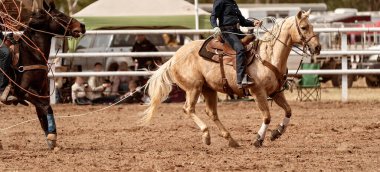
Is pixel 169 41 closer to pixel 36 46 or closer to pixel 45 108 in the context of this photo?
pixel 36 46

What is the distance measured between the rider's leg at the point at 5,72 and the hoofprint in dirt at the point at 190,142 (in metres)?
0.65

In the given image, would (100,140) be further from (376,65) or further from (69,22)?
(376,65)

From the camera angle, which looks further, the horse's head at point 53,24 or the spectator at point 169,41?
the spectator at point 169,41

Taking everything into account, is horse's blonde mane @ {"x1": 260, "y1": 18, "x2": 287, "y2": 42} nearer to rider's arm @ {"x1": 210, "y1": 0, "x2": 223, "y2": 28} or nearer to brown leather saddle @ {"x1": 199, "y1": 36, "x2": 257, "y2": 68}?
brown leather saddle @ {"x1": 199, "y1": 36, "x2": 257, "y2": 68}

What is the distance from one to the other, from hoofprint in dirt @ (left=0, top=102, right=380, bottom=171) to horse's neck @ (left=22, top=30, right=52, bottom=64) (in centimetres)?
112

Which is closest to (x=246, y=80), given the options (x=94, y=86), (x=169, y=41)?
(x=94, y=86)

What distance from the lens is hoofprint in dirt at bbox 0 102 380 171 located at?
32.4 feet

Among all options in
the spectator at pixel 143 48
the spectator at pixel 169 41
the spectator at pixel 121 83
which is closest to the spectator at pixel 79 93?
the spectator at pixel 121 83

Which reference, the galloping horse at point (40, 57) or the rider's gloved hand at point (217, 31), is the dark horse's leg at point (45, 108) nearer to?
the galloping horse at point (40, 57)

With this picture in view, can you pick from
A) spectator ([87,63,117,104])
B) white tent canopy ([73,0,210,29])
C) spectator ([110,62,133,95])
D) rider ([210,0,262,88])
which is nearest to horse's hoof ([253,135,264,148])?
rider ([210,0,262,88])

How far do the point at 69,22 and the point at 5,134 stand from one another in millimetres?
2887

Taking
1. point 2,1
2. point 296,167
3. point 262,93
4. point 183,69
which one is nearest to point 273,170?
point 296,167

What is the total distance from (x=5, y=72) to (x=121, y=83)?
7.97 meters

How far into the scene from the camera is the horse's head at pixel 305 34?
11688 mm
